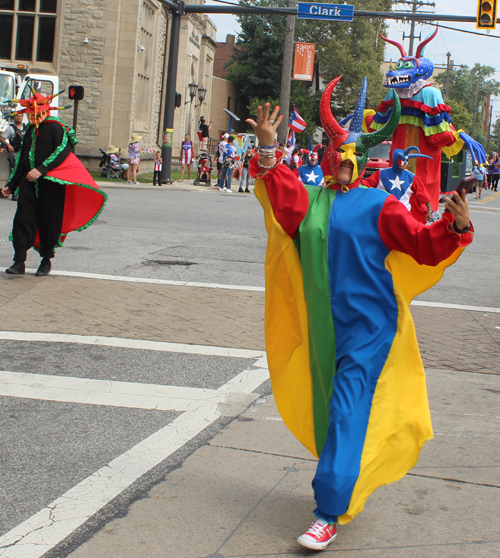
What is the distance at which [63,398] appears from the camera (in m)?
4.75

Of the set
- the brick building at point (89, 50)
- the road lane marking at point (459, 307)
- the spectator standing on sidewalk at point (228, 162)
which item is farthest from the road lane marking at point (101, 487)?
the brick building at point (89, 50)

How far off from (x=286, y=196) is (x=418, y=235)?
571 mm

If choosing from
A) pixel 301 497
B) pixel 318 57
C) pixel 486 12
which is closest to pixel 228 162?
pixel 486 12

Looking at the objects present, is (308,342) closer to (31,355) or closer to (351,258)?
(351,258)

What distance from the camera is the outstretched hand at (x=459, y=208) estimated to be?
2865mm

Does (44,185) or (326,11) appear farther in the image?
(326,11)

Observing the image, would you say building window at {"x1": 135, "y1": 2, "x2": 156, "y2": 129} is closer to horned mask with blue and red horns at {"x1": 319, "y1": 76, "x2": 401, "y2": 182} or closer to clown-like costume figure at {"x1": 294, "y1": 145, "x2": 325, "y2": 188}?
clown-like costume figure at {"x1": 294, "y1": 145, "x2": 325, "y2": 188}

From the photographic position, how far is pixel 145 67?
98.9ft

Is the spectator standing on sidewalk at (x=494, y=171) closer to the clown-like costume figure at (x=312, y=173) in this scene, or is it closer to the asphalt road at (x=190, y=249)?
the asphalt road at (x=190, y=249)

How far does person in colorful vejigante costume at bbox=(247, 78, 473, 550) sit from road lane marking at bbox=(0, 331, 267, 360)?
262 cm

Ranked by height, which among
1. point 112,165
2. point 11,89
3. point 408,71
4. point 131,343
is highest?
point 11,89

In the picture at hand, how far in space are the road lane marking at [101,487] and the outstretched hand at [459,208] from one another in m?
1.94

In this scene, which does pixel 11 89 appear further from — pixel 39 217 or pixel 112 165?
pixel 39 217

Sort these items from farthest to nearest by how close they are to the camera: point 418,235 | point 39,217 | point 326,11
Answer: point 326,11 → point 39,217 → point 418,235
